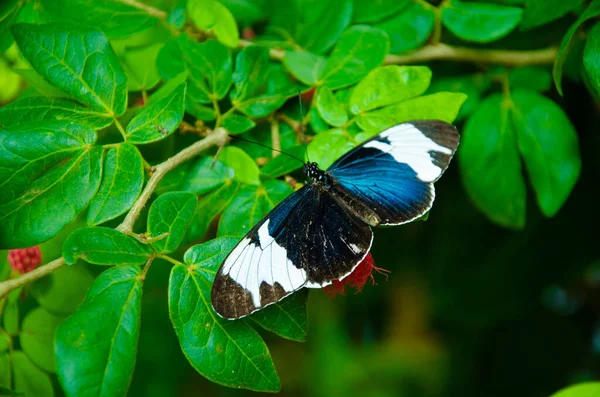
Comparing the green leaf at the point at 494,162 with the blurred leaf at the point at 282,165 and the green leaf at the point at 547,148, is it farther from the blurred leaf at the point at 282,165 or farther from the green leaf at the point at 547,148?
the blurred leaf at the point at 282,165

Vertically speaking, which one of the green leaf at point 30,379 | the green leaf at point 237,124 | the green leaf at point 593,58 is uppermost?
the green leaf at point 593,58

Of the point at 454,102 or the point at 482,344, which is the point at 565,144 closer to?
the point at 454,102

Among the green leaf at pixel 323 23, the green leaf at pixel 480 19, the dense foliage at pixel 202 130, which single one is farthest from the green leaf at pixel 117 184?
the green leaf at pixel 480 19

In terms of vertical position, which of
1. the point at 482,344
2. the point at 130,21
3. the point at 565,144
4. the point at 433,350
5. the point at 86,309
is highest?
the point at 130,21

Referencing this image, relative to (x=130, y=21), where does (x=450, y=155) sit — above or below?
below

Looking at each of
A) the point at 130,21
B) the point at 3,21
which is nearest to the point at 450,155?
the point at 130,21
